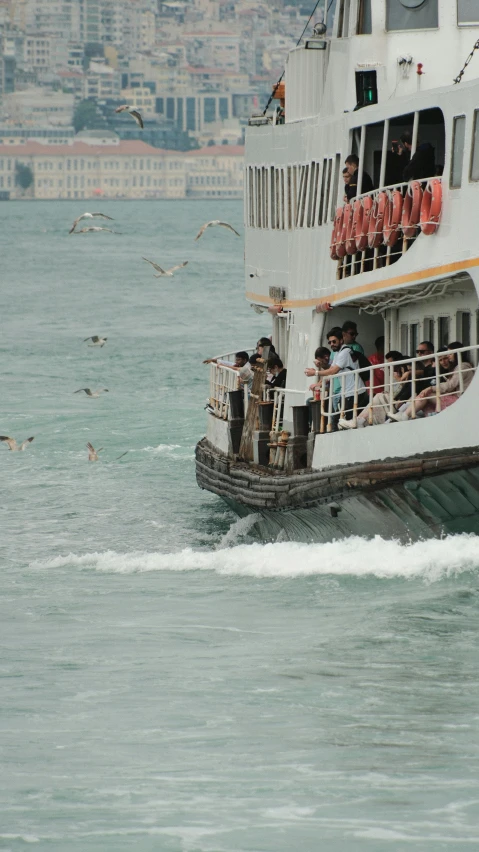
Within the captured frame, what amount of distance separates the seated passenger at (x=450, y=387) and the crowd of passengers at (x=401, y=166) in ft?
6.06

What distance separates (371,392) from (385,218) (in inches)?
71.0

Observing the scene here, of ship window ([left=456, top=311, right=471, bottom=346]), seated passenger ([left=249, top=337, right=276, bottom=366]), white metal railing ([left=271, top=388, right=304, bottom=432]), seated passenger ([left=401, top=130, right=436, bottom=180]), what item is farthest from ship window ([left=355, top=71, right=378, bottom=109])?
seated passenger ([left=249, top=337, right=276, bottom=366])

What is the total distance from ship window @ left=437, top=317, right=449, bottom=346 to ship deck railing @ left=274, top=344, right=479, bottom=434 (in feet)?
1.42

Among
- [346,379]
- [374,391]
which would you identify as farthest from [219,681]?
[374,391]

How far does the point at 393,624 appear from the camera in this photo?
17547 mm

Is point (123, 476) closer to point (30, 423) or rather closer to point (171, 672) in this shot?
point (30, 423)

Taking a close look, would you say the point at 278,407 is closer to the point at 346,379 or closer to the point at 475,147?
the point at 346,379

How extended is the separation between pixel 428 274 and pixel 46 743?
6.17 m

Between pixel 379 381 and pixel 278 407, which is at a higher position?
pixel 379 381

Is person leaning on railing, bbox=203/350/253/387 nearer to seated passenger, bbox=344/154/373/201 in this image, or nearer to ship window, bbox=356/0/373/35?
seated passenger, bbox=344/154/373/201

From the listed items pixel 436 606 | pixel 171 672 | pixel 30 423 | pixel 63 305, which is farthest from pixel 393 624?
pixel 63 305

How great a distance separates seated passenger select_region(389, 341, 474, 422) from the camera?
1755 centimetres

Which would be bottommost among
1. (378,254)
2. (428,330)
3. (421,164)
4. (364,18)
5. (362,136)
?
(428,330)

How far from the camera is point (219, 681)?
15961 millimetres
